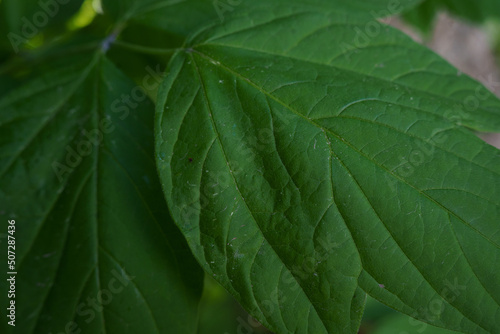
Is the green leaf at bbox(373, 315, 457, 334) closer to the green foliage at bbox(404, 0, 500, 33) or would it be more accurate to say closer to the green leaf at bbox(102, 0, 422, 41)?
the green leaf at bbox(102, 0, 422, 41)

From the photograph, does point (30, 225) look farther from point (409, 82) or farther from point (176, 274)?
point (409, 82)

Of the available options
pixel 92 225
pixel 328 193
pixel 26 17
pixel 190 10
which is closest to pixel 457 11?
pixel 190 10

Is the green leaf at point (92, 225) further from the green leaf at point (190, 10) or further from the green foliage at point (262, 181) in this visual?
the green leaf at point (190, 10)

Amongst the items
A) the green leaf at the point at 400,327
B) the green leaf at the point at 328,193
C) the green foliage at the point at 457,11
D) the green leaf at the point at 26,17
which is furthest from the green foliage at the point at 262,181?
the green foliage at the point at 457,11

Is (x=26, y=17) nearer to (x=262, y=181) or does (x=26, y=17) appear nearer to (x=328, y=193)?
(x=262, y=181)

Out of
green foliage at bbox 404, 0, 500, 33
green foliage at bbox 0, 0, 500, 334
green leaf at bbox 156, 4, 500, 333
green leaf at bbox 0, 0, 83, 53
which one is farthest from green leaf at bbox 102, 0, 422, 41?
green foliage at bbox 404, 0, 500, 33

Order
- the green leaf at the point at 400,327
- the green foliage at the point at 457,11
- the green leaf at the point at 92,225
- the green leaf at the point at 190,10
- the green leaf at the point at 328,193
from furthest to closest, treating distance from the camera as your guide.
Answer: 1. the green foliage at the point at 457,11
2. the green leaf at the point at 400,327
3. the green leaf at the point at 190,10
4. the green leaf at the point at 92,225
5. the green leaf at the point at 328,193

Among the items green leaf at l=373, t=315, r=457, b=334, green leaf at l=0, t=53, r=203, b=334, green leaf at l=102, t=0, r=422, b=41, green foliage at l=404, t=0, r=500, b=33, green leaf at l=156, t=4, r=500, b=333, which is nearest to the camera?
green leaf at l=156, t=4, r=500, b=333
